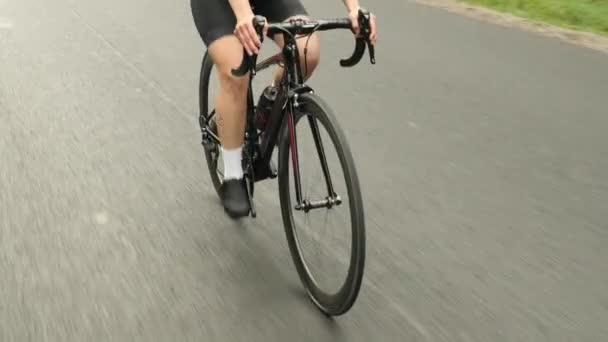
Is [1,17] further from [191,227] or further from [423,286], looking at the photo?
[423,286]

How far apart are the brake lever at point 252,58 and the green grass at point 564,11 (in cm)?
701

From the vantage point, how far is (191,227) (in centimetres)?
402

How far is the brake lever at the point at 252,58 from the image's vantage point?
2.84 meters

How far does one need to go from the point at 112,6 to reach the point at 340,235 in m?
8.43

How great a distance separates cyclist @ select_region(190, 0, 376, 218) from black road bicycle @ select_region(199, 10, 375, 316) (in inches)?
3.7

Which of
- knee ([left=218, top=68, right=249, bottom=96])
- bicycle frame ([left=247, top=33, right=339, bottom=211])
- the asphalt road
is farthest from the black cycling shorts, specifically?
the asphalt road

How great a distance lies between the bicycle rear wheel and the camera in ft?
9.36

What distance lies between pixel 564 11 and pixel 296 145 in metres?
7.89

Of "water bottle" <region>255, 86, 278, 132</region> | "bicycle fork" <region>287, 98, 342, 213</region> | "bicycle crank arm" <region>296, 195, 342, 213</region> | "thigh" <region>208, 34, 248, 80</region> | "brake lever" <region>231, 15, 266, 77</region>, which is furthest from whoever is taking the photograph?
"water bottle" <region>255, 86, 278, 132</region>

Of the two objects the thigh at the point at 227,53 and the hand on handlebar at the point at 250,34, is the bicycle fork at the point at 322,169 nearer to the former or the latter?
the hand on handlebar at the point at 250,34

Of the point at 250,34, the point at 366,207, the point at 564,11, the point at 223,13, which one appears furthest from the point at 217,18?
the point at 564,11

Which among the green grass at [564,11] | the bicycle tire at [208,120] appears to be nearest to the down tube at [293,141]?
the bicycle tire at [208,120]

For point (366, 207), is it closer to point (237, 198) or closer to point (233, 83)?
point (237, 198)

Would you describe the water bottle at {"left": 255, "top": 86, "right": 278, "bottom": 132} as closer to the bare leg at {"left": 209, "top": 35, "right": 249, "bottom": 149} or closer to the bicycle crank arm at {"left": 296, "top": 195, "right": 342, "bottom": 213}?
the bare leg at {"left": 209, "top": 35, "right": 249, "bottom": 149}
